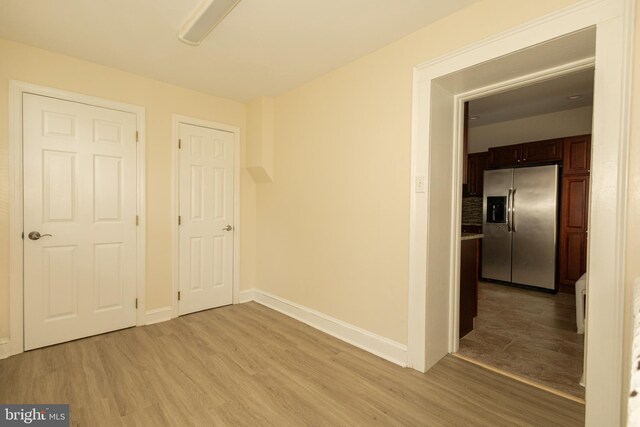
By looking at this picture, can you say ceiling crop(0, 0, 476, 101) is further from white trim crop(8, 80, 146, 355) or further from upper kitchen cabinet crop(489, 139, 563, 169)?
upper kitchen cabinet crop(489, 139, 563, 169)

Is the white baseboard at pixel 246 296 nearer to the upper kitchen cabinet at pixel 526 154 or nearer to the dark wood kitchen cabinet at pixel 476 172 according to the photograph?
the dark wood kitchen cabinet at pixel 476 172

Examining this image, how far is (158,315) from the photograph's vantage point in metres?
3.15

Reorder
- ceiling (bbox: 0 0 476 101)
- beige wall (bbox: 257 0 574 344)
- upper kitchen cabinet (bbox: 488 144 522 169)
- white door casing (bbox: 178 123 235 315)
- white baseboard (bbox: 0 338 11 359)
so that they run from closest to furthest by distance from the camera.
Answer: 1. ceiling (bbox: 0 0 476 101)
2. beige wall (bbox: 257 0 574 344)
3. white baseboard (bbox: 0 338 11 359)
4. white door casing (bbox: 178 123 235 315)
5. upper kitchen cabinet (bbox: 488 144 522 169)

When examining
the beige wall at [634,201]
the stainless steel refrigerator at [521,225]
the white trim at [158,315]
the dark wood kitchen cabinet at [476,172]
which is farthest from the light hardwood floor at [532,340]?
the white trim at [158,315]

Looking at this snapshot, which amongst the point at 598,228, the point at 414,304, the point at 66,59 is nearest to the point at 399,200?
the point at 414,304

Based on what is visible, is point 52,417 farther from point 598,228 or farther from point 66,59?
point 598,228

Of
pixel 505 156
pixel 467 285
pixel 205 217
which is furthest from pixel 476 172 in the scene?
pixel 205 217

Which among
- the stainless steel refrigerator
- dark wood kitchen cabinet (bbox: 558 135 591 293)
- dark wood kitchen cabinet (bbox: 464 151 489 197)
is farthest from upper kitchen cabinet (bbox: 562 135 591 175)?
dark wood kitchen cabinet (bbox: 464 151 489 197)

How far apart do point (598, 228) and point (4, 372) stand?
3.85m

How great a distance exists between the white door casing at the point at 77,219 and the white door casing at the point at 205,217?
0.48 meters

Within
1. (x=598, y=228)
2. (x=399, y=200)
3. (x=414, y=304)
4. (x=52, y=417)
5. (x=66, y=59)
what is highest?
(x=66, y=59)

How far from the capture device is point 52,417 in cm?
172

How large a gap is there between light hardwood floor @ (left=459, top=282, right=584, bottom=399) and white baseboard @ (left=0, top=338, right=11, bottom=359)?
12.1ft

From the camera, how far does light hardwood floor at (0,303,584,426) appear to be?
1.74 meters
